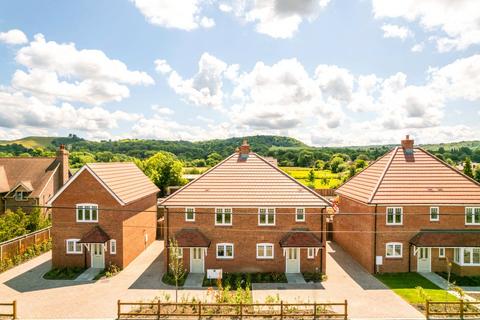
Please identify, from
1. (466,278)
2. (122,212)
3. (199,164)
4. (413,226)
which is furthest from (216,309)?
(199,164)

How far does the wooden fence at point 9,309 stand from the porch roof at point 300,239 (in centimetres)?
1699

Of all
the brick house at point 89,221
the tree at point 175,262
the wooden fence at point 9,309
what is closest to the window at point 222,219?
the tree at point 175,262

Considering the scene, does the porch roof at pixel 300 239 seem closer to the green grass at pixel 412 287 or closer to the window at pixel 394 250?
the green grass at pixel 412 287

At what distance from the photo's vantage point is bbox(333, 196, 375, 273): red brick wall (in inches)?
1014

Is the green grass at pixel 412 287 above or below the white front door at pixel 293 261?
below

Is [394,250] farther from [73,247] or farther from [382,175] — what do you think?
[73,247]

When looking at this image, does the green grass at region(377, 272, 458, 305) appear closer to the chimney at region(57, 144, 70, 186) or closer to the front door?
the front door

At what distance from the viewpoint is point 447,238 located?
2505cm

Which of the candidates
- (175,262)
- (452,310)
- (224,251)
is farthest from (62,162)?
(452,310)

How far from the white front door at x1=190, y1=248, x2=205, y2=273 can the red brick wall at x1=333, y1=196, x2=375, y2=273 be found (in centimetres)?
1105

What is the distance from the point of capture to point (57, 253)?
26.0 m

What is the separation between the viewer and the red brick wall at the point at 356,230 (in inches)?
1014

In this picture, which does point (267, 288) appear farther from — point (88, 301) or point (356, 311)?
point (88, 301)

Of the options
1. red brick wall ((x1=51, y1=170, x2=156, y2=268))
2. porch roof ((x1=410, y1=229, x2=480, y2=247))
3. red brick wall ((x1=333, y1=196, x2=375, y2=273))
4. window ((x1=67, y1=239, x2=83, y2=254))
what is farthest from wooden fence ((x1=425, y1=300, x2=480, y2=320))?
window ((x1=67, y1=239, x2=83, y2=254))
